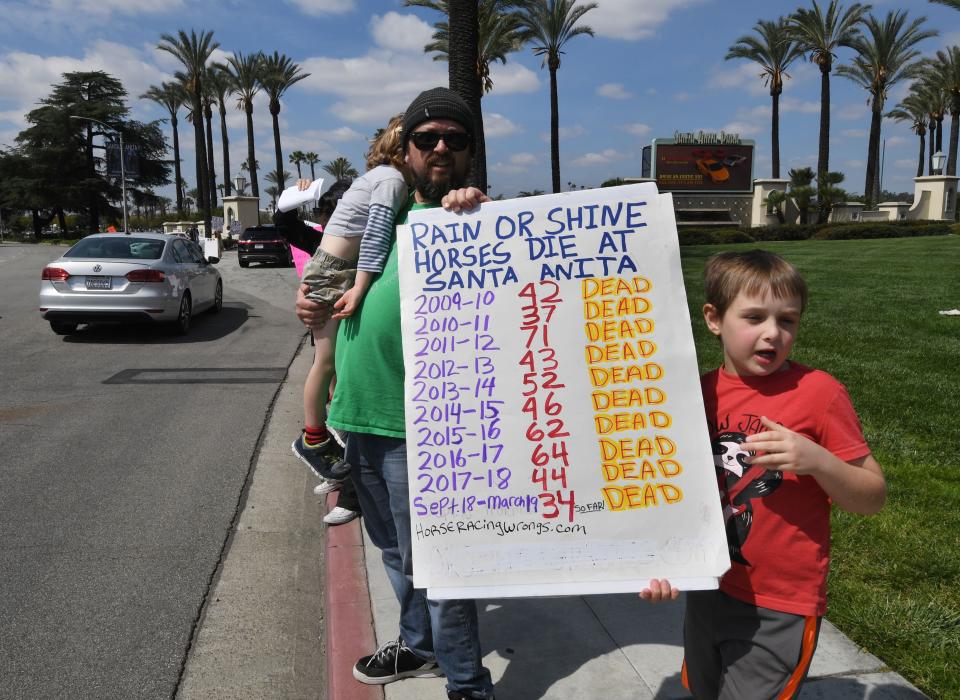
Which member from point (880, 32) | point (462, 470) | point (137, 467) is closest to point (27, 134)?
point (880, 32)

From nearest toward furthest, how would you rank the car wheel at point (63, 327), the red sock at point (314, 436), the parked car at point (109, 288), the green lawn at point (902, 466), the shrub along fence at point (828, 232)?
the green lawn at point (902, 466) < the red sock at point (314, 436) < the parked car at point (109, 288) < the car wheel at point (63, 327) < the shrub along fence at point (828, 232)

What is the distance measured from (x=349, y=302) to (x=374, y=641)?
1.61 metres

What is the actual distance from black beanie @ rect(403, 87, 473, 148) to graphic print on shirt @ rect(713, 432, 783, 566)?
1.18m

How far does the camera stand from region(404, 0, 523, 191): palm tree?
1164 centimetres

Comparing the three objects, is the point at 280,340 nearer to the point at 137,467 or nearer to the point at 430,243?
the point at 137,467

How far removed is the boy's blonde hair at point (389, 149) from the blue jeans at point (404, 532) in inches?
35.6

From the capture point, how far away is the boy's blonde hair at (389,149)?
8.04 feet

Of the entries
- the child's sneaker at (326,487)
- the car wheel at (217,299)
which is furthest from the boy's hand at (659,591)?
the car wheel at (217,299)

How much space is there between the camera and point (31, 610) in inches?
138

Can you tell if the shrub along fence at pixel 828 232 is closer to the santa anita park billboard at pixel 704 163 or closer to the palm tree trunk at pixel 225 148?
the santa anita park billboard at pixel 704 163

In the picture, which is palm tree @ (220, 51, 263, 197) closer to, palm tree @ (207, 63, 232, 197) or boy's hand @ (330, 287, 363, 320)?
palm tree @ (207, 63, 232, 197)

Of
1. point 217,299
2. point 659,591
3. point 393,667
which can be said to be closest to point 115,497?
point 393,667

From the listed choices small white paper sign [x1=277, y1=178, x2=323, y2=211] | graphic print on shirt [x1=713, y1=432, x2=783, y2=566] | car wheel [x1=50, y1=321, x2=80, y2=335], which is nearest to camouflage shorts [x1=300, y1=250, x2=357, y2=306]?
graphic print on shirt [x1=713, y1=432, x2=783, y2=566]

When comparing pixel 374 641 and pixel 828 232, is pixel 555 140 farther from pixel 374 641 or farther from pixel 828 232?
pixel 374 641
